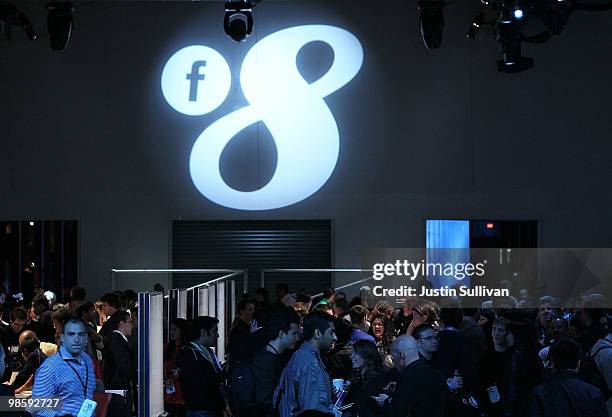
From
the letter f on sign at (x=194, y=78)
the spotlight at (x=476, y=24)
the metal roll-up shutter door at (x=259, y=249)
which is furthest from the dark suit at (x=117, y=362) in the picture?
the spotlight at (x=476, y=24)

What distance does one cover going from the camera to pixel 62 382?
234 inches

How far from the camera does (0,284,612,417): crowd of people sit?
558cm

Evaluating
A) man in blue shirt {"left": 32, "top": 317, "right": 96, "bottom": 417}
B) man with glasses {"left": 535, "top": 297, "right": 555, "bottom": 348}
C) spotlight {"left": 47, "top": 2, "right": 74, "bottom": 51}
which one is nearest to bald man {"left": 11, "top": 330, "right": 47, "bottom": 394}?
man in blue shirt {"left": 32, "top": 317, "right": 96, "bottom": 417}

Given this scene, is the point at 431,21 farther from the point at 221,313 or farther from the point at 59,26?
the point at 221,313

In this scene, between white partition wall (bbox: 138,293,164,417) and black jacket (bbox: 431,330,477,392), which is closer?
white partition wall (bbox: 138,293,164,417)

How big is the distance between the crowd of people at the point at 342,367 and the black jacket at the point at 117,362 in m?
0.01

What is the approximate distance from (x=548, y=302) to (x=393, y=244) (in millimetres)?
4699

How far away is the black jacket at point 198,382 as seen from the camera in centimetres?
734

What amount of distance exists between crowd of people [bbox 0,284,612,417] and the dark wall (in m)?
6.24

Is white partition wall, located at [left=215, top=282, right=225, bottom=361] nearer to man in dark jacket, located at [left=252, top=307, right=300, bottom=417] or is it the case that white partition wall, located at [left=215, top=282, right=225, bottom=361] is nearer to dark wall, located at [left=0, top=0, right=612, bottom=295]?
man in dark jacket, located at [left=252, top=307, right=300, bottom=417]

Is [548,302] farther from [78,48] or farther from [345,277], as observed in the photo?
[78,48]

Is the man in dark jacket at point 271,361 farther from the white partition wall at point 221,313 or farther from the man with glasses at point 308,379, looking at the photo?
the white partition wall at point 221,313

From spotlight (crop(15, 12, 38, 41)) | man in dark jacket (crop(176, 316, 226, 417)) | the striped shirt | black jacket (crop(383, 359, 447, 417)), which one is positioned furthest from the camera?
spotlight (crop(15, 12, 38, 41))

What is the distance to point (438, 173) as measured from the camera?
1595cm
